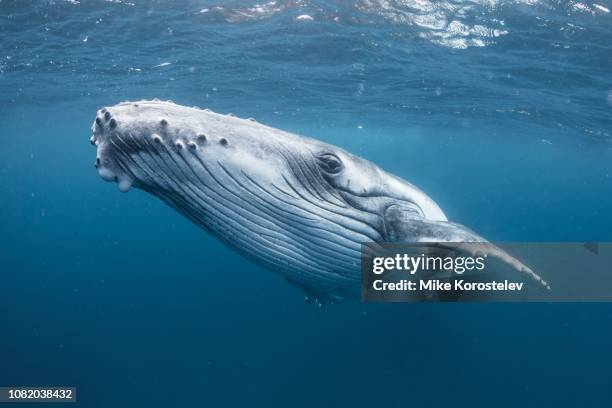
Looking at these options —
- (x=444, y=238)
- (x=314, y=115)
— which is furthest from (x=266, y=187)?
(x=314, y=115)

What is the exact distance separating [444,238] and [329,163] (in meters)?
1.24

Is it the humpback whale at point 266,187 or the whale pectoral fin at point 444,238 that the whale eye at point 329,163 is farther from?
the whale pectoral fin at point 444,238

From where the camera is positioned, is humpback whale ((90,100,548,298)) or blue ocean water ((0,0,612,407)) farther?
blue ocean water ((0,0,612,407))

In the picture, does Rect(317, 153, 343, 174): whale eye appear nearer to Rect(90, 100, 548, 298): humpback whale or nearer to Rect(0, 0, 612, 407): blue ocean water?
Rect(90, 100, 548, 298): humpback whale

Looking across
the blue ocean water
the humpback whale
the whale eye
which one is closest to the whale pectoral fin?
the humpback whale

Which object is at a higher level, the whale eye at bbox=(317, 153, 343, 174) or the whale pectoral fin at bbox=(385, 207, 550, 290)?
the whale eye at bbox=(317, 153, 343, 174)

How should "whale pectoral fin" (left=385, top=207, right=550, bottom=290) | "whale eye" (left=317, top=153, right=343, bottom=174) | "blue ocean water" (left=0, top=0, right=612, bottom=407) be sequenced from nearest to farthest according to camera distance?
1. "whale pectoral fin" (left=385, top=207, right=550, bottom=290)
2. "whale eye" (left=317, top=153, right=343, bottom=174)
3. "blue ocean water" (left=0, top=0, right=612, bottom=407)

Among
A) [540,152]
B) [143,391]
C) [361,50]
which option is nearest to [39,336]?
[143,391]

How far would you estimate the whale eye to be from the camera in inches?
165

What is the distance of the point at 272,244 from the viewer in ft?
13.1

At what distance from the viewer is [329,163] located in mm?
4215

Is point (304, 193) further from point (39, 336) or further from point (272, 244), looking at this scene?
point (39, 336)

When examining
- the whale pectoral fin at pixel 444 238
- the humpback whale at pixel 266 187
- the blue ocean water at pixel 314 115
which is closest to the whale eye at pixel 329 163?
the humpback whale at pixel 266 187

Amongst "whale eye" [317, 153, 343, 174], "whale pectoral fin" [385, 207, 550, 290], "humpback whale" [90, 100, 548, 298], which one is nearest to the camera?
"humpback whale" [90, 100, 548, 298]
